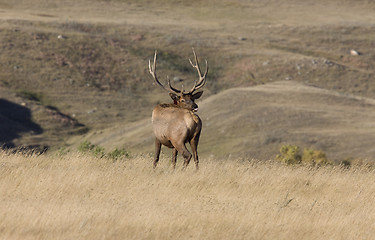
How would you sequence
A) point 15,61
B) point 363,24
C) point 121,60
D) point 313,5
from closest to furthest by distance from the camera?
point 15,61 < point 121,60 < point 363,24 < point 313,5

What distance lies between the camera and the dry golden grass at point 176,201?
9852 mm

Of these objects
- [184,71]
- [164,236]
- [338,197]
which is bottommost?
[184,71]

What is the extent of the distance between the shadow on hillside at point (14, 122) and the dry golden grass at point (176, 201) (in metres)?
46.3

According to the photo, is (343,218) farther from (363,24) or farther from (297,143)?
(363,24)

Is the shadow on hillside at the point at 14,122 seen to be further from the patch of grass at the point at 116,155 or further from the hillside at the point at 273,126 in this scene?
the patch of grass at the point at 116,155

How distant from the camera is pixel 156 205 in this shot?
11.4 m

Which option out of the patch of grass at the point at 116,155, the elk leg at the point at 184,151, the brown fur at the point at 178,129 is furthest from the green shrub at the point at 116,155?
the elk leg at the point at 184,151

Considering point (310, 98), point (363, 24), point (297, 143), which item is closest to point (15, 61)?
point (310, 98)

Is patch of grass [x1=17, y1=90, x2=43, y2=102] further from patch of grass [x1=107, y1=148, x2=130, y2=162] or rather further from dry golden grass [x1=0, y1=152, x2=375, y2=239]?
dry golden grass [x1=0, y1=152, x2=375, y2=239]

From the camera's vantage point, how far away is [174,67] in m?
91.5

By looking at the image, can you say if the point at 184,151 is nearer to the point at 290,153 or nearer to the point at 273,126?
the point at 290,153

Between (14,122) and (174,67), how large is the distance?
29.9 metres

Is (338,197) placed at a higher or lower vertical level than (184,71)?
higher

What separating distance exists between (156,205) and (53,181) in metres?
2.36
